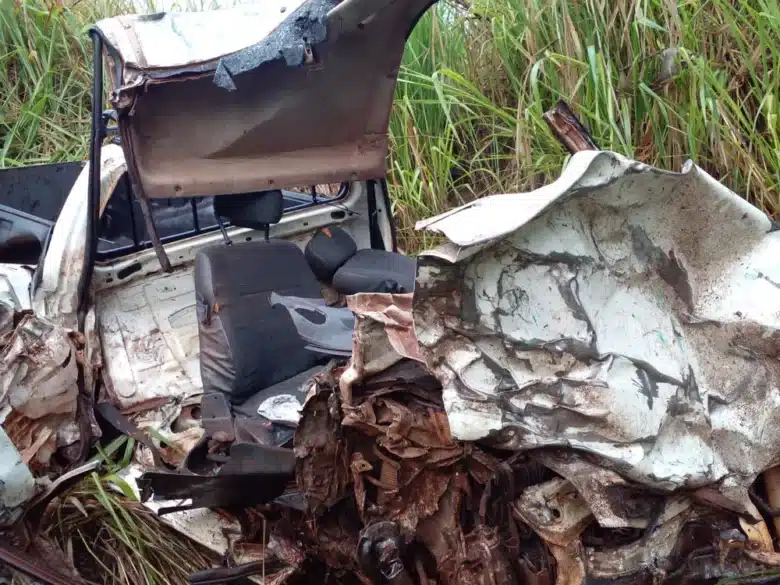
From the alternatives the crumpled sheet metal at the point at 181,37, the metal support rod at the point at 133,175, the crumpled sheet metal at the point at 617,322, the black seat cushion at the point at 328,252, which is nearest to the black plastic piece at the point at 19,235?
the metal support rod at the point at 133,175

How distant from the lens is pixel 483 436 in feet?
5.03

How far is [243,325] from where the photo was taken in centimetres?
272

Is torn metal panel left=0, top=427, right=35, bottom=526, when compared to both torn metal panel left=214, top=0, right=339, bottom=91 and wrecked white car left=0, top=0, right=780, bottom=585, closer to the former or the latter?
wrecked white car left=0, top=0, right=780, bottom=585

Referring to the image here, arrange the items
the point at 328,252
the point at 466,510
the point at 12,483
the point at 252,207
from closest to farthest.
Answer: the point at 466,510, the point at 12,483, the point at 252,207, the point at 328,252

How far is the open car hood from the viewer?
253 centimetres

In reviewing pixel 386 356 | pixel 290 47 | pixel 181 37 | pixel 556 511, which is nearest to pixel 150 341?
pixel 181 37

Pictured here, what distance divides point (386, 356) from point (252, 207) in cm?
139

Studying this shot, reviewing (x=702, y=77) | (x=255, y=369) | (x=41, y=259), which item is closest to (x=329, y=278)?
(x=255, y=369)

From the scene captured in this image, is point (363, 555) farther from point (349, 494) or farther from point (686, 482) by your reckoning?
point (686, 482)

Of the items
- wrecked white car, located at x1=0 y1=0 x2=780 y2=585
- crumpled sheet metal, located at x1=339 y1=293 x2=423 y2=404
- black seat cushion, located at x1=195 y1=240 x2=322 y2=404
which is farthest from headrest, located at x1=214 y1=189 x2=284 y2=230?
A: crumpled sheet metal, located at x1=339 y1=293 x2=423 y2=404

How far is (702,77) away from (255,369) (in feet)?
6.90

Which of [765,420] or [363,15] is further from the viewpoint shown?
[363,15]

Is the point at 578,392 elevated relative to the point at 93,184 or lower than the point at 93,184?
elevated

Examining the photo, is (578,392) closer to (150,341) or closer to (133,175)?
(133,175)
